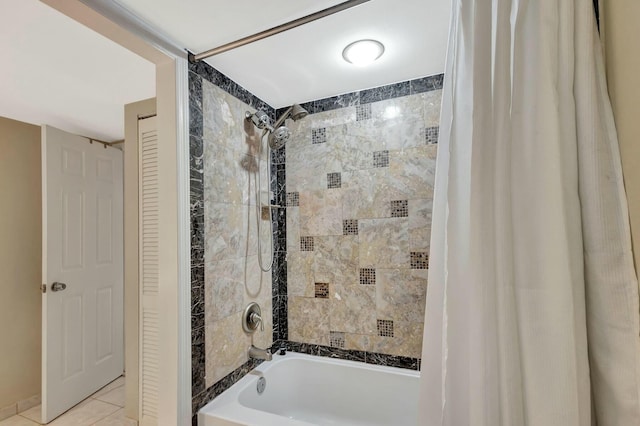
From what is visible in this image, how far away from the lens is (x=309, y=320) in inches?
83.3

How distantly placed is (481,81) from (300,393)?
6.81ft

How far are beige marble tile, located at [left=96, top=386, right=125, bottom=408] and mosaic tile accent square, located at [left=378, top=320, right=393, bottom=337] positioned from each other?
2238 mm

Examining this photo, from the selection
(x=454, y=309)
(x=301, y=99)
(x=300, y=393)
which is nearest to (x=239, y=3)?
(x=301, y=99)

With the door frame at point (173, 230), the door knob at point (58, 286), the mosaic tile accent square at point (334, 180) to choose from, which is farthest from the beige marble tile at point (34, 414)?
the mosaic tile accent square at point (334, 180)

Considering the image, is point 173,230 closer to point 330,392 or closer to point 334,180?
point 334,180

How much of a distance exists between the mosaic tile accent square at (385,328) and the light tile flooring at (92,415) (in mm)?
1777

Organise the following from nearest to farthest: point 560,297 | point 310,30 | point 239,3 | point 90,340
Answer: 1. point 560,297
2. point 239,3
3. point 310,30
4. point 90,340

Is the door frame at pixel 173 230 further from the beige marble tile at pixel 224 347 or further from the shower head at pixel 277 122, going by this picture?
the shower head at pixel 277 122

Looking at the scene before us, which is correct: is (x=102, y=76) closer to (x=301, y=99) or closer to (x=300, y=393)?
(x=301, y=99)

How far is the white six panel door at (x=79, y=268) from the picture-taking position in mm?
2332

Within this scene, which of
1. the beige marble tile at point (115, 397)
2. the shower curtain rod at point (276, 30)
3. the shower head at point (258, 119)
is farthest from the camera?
the beige marble tile at point (115, 397)

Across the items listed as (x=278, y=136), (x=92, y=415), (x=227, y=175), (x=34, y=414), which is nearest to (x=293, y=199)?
(x=278, y=136)

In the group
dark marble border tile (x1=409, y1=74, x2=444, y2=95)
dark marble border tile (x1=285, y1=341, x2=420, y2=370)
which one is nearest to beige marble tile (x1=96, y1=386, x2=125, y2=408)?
dark marble border tile (x1=285, y1=341, x2=420, y2=370)

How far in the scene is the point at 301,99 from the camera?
2.14 metres
